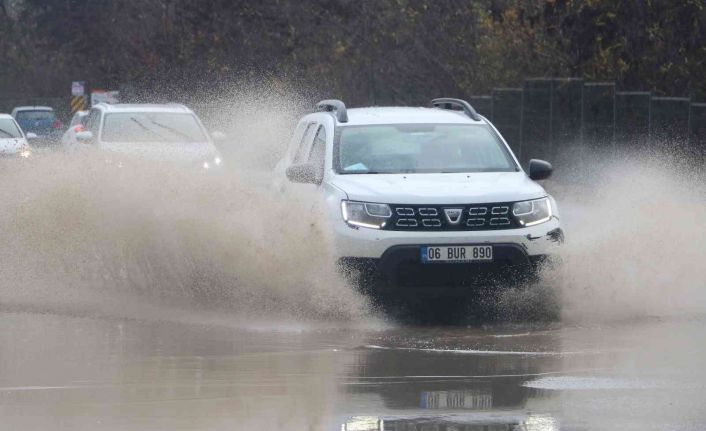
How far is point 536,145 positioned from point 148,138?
12568 mm

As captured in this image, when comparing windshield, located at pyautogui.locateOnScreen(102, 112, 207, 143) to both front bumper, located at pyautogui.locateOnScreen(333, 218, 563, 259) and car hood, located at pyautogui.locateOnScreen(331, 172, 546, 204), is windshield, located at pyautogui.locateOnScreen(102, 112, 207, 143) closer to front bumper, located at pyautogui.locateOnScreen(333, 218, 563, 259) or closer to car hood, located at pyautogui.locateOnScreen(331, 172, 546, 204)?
car hood, located at pyautogui.locateOnScreen(331, 172, 546, 204)

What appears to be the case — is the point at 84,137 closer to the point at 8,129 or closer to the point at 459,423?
the point at 8,129

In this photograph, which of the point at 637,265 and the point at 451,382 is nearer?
the point at 451,382

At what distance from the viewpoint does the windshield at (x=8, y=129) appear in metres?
29.1

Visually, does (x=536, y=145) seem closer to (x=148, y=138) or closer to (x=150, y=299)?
(x=148, y=138)

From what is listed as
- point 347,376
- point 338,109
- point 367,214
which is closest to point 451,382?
point 347,376

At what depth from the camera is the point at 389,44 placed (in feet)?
148

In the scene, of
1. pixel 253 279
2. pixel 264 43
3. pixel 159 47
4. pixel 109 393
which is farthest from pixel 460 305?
pixel 159 47

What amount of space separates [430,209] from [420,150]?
138cm

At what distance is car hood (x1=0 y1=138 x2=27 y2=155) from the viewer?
91.0 ft

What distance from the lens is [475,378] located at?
27.8 ft

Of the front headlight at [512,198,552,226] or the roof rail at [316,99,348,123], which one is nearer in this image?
the front headlight at [512,198,552,226]

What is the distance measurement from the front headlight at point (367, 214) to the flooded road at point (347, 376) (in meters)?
0.73

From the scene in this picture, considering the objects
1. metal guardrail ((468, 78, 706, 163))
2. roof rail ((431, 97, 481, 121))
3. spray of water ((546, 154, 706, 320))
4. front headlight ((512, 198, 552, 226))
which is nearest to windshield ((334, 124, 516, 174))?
Result: roof rail ((431, 97, 481, 121))
